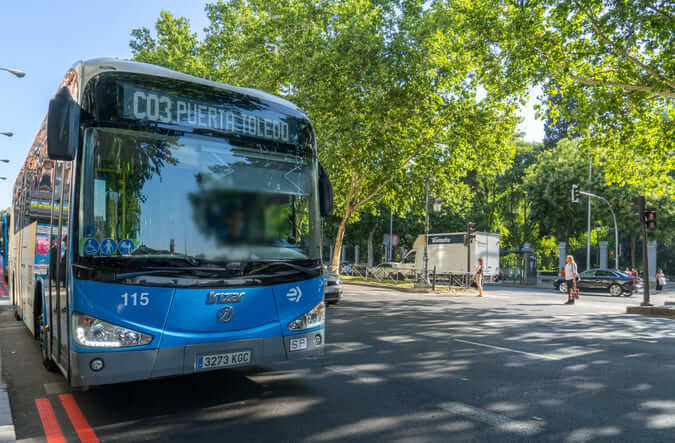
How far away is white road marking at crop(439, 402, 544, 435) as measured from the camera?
14.6 ft

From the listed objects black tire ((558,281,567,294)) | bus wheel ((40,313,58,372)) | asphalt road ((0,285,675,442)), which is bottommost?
black tire ((558,281,567,294))

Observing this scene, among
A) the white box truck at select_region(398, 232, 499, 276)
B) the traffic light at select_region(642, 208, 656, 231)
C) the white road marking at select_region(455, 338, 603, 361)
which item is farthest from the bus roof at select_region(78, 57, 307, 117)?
the white box truck at select_region(398, 232, 499, 276)

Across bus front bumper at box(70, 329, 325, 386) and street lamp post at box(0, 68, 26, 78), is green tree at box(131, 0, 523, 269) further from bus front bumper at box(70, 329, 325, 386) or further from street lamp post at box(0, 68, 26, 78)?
bus front bumper at box(70, 329, 325, 386)

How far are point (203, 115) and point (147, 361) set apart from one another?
2.32 metres

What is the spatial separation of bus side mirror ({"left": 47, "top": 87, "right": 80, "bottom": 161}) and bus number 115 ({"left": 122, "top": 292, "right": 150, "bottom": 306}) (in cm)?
123

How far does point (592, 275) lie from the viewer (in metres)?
27.5

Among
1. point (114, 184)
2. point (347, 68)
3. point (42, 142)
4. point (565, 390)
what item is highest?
point (347, 68)

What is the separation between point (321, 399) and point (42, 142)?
16.5 ft

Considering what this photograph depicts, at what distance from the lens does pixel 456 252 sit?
31.8 meters

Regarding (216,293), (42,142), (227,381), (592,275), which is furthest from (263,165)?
Result: (592,275)

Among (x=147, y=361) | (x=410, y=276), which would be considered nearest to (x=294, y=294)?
(x=147, y=361)

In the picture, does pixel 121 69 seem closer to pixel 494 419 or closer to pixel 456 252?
pixel 494 419

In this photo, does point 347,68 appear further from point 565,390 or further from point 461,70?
point 565,390

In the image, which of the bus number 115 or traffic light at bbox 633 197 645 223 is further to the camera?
traffic light at bbox 633 197 645 223
